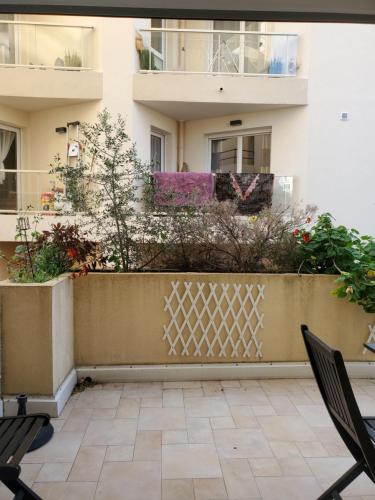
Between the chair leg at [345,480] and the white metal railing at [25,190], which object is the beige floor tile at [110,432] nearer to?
the chair leg at [345,480]

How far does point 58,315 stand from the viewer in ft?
11.1

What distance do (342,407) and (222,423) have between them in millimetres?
1492

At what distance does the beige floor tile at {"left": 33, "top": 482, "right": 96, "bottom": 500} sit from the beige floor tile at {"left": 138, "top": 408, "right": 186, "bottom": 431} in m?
0.75

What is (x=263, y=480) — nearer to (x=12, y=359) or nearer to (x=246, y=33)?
(x=12, y=359)

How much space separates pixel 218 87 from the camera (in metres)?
8.55

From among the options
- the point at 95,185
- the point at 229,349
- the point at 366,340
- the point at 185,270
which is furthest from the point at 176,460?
the point at 95,185

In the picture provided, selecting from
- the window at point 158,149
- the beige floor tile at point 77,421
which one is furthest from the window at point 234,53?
the beige floor tile at point 77,421

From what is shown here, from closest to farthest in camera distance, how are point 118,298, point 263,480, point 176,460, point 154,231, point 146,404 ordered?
point 263,480, point 176,460, point 146,404, point 118,298, point 154,231

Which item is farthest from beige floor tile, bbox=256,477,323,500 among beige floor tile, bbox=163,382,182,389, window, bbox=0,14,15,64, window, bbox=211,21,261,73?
window, bbox=0,14,15,64

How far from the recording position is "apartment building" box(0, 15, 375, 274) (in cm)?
828

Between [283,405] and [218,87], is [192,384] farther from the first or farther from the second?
[218,87]

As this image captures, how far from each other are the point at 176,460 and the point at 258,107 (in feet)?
26.3

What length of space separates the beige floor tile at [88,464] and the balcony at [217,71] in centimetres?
738

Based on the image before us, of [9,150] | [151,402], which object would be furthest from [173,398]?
[9,150]
